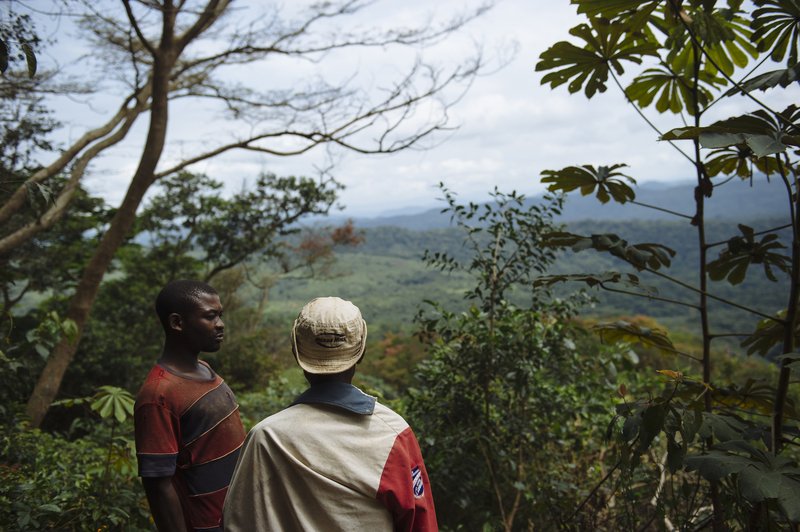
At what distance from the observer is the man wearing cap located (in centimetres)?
121

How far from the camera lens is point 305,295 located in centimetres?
5681

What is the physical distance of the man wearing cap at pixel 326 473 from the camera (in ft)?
3.96

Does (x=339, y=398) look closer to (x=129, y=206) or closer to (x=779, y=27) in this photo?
(x=779, y=27)

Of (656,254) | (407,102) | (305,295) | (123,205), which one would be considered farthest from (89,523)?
(305,295)

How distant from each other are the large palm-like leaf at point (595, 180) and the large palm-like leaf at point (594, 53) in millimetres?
434

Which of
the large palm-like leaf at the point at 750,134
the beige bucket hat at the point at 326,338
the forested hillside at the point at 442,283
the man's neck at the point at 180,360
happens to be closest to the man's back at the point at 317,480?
the beige bucket hat at the point at 326,338

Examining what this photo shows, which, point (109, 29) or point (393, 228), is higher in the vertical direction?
point (109, 29)

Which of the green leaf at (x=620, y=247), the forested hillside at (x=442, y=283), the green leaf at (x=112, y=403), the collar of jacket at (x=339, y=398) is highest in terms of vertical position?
the green leaf at (x=620, y=247)

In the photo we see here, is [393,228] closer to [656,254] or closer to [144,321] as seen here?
[144,321]

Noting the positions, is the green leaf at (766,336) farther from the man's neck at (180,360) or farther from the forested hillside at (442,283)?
the forested hillside at (442,283)

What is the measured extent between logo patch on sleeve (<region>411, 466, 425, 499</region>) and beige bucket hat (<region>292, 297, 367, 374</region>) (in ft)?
0.94

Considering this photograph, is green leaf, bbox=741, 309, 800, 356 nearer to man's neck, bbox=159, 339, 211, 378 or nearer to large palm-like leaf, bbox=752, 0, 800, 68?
large palm-like leaf, bbox=752, 0, 800, 68

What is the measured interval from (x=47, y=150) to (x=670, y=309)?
63.0m

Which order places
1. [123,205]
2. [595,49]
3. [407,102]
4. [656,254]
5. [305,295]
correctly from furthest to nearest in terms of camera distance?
[305,295] < [407,102] < [123,205] < [595,49] < [656,254]
